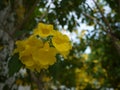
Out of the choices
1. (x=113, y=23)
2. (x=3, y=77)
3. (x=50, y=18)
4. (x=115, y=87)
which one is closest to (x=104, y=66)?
(x=115, y=87)

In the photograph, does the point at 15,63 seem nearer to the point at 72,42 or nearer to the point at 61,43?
the point at 61,43

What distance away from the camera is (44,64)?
1420 millimetres

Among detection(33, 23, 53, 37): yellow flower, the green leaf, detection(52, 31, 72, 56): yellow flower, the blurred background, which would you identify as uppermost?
detection(33, 23, 53, 37): yellow flower

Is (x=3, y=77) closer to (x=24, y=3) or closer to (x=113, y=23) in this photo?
(x=24, y=3)

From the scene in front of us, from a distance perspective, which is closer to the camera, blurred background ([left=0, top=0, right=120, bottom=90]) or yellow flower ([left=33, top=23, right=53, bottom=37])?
yellow flower ([left=33, top=23, right=53, bottom=37])

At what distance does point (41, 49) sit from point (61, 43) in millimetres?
98

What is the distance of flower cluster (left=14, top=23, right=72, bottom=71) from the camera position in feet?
4.65

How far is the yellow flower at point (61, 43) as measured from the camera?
1441mm

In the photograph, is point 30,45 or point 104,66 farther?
point 104,66

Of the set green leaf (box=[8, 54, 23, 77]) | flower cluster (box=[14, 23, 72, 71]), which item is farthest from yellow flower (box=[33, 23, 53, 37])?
green leaf (box=[8, 54, 23, 77])

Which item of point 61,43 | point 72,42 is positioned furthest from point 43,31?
point 72,42

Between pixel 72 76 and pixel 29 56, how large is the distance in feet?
15.3

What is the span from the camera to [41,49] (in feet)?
4.66

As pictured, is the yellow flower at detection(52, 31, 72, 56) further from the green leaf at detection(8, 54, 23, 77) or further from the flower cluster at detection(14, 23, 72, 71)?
the green leaf at detection(8, 54, 23, 77)
